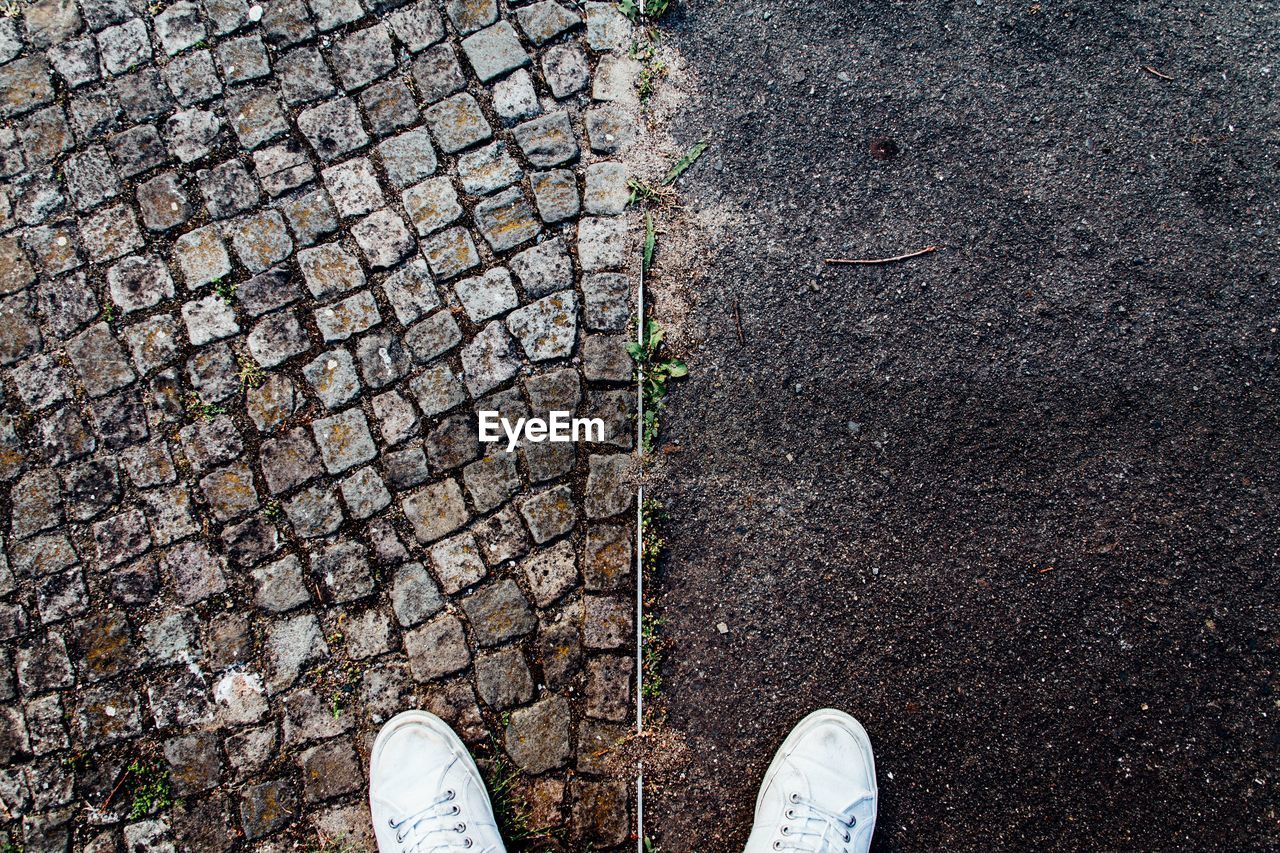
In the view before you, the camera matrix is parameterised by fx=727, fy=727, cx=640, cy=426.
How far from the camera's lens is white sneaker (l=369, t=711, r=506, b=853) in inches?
103

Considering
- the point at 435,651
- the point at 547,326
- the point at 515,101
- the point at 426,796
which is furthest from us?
the point at 515,101

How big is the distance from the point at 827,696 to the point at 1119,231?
216 cm

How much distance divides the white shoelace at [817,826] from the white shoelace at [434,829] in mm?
1159

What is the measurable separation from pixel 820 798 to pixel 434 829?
1409mm

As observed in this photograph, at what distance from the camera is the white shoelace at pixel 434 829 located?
2.62m

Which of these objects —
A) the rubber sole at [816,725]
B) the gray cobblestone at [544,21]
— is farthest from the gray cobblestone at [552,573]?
the gray cobblestone at [544,21]

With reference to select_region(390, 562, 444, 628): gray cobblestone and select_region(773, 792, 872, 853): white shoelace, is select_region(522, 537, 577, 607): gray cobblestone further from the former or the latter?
Result: select_region(773, 792, 872, 853): white shoelace

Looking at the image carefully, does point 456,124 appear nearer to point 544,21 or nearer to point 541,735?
point 544,21

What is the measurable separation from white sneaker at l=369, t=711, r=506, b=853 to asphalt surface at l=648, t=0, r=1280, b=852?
65cm

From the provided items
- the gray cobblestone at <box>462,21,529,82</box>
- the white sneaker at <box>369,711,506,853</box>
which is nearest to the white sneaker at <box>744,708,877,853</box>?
the white sneaker at <box>369,711,506,853</box>

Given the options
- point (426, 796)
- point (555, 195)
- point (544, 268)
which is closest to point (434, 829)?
point (426, 796)

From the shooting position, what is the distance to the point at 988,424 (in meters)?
2.79

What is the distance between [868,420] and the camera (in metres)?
2.80

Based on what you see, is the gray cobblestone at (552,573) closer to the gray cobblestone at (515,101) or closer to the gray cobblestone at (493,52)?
the gray cobblestone at (515,101)
